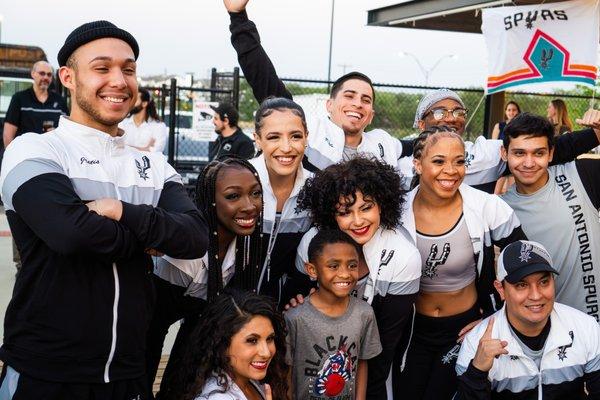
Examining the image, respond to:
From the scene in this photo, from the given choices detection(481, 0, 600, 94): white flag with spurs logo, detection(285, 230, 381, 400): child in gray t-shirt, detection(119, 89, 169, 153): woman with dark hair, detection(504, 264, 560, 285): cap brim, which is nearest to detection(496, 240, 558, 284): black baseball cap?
detection(504, 264, 560, 285): cap brim

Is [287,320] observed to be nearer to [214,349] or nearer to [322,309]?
[322,309]

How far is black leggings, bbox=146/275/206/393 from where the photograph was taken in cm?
347

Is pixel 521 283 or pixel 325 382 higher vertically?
pixel 521 283

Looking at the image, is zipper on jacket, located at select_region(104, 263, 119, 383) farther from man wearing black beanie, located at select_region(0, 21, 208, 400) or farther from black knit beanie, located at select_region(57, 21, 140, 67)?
black knit beanie, located at select_region(57, 21, 140, 67)

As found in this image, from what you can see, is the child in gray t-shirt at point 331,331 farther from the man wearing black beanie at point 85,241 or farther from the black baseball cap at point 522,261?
the man wearing black beanie at point 85,241

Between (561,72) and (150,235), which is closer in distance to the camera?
(150,235)

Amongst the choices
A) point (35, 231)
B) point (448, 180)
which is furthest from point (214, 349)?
point (448, 180)

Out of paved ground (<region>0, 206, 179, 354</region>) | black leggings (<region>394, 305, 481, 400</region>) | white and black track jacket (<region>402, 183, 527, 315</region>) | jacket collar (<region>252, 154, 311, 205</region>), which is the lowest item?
paved ground (<region>0, 206, 179, 354</region>)

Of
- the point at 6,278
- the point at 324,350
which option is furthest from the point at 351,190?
the point at 6,278

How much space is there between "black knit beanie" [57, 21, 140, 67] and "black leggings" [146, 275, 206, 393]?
1.12 meters

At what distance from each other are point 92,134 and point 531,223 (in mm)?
2522

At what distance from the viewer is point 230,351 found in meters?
3.41

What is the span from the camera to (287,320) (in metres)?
3.67

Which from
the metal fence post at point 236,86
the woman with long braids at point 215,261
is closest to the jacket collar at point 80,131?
the woman with long braids at point 215,261
